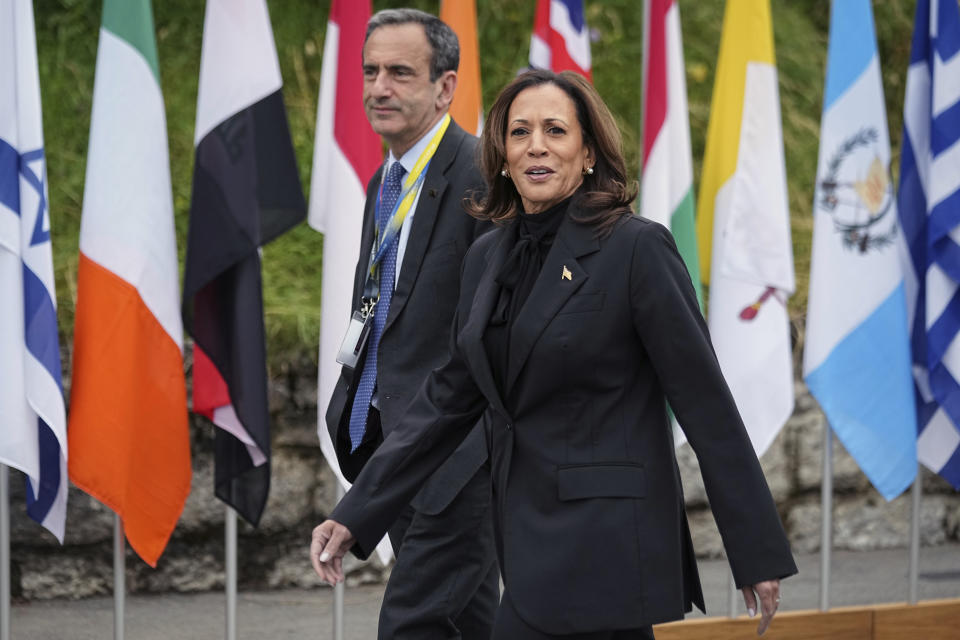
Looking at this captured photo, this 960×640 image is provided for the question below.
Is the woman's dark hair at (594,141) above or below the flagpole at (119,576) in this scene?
above

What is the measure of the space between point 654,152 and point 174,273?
1.91 m

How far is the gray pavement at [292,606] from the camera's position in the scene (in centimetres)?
548

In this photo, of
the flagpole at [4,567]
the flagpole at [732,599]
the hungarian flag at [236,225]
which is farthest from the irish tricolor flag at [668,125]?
the flagpole at [4,567]

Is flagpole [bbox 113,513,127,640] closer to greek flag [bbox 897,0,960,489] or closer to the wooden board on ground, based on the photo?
the wooden board on ground

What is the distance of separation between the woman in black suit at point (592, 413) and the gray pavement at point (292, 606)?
2.78m

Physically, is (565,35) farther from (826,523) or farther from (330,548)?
(330,548)

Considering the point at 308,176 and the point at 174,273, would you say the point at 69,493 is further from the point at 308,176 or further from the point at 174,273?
the point at 308,176

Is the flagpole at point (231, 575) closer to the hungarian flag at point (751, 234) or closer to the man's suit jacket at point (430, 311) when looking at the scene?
the man's suit jacket at point (430, 311)

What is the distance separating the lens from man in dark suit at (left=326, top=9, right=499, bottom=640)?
365cm

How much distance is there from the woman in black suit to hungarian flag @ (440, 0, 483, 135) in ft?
7.40

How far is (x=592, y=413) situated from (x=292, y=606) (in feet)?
11.5

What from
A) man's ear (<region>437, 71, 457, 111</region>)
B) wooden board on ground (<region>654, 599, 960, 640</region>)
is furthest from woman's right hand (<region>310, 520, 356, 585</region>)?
wooden board on ground (<region>654, 599, 960, 640</region>)

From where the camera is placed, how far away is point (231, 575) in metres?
4.73

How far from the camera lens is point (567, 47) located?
543cm
